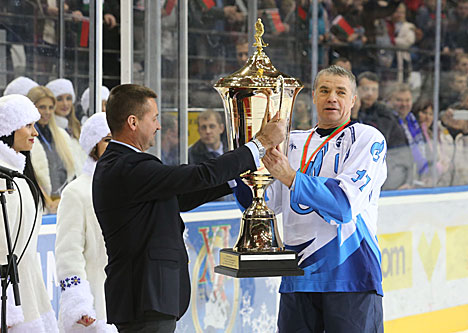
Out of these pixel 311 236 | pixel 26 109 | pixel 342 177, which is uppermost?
pixel 26 109

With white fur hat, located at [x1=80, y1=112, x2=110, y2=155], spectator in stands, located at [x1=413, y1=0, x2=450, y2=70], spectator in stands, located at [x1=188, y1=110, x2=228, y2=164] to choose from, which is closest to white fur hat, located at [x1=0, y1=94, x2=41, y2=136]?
white fur hat, located at [x1=80, y1=112, x2=110, y2=155]

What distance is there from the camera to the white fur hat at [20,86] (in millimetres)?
4520

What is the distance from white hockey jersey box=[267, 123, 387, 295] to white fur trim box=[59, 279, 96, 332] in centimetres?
92

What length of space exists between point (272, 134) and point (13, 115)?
1.22 metres

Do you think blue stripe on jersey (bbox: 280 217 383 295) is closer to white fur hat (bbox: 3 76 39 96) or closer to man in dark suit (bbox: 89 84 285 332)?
man in dark suit (bbox: 89 84 285 332)

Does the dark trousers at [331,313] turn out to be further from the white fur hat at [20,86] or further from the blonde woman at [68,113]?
the white fur hat at [20,86]

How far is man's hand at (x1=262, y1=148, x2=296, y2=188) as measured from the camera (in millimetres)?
2996

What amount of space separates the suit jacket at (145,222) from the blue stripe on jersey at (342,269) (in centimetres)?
48

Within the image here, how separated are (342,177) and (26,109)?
4.64 ft

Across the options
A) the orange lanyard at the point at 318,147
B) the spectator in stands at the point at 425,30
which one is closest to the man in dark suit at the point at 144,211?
the orange lanyard at the point at 318,147

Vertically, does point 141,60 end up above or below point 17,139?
above

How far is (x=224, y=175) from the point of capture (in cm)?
289

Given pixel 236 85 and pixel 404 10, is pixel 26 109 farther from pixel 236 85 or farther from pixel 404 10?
pixel 404 10

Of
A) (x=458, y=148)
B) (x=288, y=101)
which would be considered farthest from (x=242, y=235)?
(x=458, y=148)
